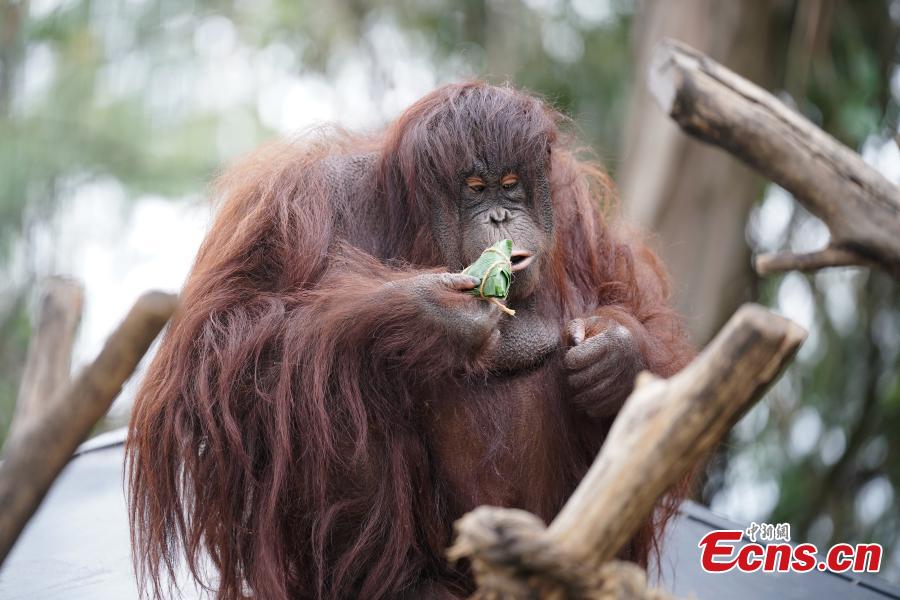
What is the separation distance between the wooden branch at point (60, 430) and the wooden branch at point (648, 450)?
161 centimetres

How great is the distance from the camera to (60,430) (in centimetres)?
312

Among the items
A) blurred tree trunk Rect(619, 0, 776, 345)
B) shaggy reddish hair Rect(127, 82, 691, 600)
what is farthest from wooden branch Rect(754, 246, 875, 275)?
blurred tree trunk Rect(619, 0, 776, 345)

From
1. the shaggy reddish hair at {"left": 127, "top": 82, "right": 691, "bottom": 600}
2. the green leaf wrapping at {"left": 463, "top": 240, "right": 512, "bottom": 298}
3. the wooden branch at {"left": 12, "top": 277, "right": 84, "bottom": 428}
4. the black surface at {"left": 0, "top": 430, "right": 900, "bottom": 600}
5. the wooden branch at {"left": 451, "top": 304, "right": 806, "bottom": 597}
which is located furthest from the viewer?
the wooden branch at {"left": 12, "top": 277, "right": 84, "bottom": 428}

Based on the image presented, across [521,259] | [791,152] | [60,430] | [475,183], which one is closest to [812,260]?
[791,152]

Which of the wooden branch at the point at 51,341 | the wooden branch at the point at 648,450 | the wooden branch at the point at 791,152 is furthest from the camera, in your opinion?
the wooden branch at the point at 51,341

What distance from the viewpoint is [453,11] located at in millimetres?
8578

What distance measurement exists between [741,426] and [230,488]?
664cm

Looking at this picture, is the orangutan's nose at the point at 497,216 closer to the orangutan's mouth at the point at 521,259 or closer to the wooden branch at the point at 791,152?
the orangutan's mouth at the point at 521,259

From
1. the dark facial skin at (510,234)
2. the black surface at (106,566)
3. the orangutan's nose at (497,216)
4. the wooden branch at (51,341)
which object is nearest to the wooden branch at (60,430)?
the black surface at (106,566)

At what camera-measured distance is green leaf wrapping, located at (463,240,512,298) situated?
2.60m

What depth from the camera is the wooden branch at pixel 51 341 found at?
4.54 meters

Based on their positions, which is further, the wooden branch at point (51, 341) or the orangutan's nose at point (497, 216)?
the wooden branch at point (51, 341)

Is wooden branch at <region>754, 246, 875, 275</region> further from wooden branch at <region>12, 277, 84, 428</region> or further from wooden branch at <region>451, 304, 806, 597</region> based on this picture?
wooden branch at <region>12, 277, 84, 428</region>

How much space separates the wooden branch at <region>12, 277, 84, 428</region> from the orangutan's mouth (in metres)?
2.48
